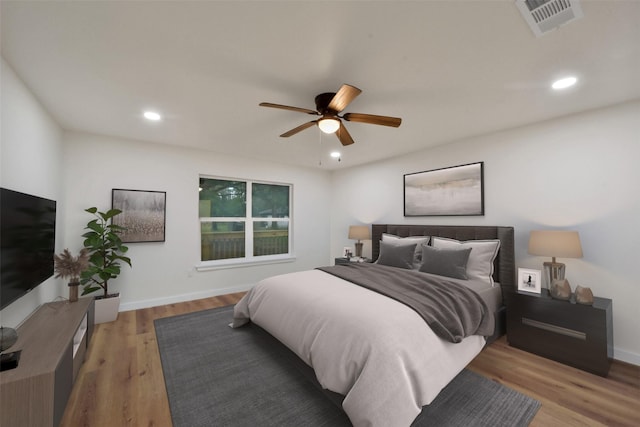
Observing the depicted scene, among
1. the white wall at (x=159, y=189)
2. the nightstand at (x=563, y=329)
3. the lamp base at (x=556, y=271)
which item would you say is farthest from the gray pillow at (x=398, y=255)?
the white wall at (x=159, y=189)

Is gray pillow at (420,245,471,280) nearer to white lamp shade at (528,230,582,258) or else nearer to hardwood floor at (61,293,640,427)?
white lamp shade at (528,230,582,258)

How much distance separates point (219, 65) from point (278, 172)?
3.06 m

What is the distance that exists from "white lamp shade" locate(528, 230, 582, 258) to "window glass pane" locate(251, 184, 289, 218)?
152 inches

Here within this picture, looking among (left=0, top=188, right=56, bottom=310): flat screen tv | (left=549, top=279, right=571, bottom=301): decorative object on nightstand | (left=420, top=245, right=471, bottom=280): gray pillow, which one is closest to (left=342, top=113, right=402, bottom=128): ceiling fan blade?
(left=420, top=245, right=471, bottom=280): gray pillow

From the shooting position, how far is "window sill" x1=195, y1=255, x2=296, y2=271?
411 centimetres

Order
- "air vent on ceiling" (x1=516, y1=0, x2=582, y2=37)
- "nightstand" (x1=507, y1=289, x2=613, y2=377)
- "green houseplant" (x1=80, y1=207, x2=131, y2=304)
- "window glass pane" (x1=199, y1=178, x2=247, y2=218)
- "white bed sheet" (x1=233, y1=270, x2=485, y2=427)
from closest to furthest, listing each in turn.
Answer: "air vent on ceiling" (x1=516, y1=0, x2=582, y2=37), "white bed sheet" (x1=233, y1=270, x2=485, y2=427), "nightstand" (x1=507, y1=289, x2=613, y2=377), "green houseplant" (x1=80, y1=207, x2=131, y2=304), "window glass pane" (x1=199, y1=178, x2=247, y2=218)

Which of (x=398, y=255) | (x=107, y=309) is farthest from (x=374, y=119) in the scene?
(x=107, y=309)

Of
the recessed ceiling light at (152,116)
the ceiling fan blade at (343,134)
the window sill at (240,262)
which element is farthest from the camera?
the window sill at (240,262)

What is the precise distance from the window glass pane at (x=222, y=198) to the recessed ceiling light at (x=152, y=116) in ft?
5.01

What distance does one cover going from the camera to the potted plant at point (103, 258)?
301 centimetres

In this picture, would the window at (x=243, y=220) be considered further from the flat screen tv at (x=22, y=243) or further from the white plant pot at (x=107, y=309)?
A: the flat screen tv at (x=22, y=243)

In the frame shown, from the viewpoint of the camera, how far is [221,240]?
14.6ft

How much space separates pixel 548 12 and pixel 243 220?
14.3 feet

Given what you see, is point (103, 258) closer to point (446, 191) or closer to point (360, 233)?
point (360, 233)
